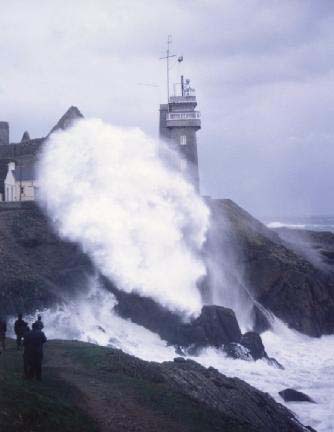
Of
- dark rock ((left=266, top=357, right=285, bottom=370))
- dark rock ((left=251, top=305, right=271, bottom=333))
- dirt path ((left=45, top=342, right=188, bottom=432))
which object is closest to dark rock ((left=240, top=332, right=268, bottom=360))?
dark rock ((left=266, top=357, right=285, bottom=370))

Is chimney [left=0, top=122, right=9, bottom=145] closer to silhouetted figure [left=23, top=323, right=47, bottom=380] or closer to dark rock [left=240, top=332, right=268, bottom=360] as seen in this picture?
dark rock [left=240, top=332, right=268, bottom=360]

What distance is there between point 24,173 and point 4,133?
967 cm

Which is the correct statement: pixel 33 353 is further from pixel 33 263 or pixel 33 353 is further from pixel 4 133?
pixel 4 133

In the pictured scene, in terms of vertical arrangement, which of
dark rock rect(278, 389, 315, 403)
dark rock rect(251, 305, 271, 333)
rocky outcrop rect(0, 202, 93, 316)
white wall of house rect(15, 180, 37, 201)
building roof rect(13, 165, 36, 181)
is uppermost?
building roof rect(13, 165, 36, 181)

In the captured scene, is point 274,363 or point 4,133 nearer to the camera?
point 274,363

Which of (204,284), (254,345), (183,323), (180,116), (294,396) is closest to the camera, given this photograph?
(294,396)

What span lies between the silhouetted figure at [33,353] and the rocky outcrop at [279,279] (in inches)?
853

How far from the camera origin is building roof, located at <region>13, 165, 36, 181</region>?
42.1 meters

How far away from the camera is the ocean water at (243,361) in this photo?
824 inches

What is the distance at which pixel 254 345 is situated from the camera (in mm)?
26047

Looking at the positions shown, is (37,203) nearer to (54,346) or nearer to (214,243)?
(214,243)

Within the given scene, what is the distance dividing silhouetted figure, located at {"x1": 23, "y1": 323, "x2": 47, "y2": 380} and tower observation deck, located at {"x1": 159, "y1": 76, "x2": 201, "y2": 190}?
32.5 m

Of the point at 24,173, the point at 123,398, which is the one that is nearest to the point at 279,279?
the point at 24,173

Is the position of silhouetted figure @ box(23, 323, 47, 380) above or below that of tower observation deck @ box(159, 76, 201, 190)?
below
